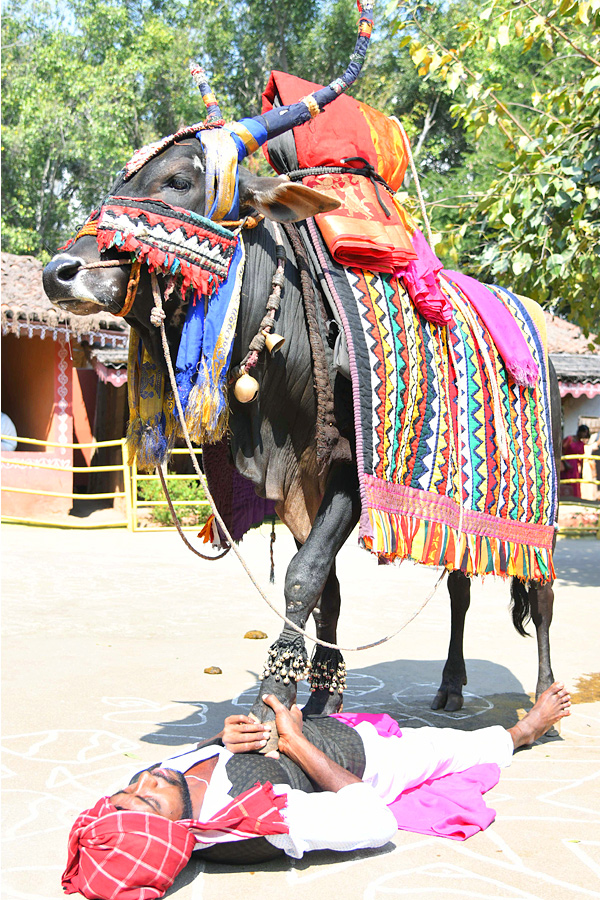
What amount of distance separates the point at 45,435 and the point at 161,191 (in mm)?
10971

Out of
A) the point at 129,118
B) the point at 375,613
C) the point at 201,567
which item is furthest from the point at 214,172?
the point at 129,118

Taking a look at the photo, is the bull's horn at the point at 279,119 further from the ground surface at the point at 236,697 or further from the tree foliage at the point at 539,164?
the tree foliage at the point at 539,164

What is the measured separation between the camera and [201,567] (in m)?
9.16

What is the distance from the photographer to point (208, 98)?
3047mm

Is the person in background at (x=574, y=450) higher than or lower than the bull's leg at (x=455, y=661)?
higher

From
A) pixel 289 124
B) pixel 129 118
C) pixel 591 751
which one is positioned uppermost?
pixel 129 118

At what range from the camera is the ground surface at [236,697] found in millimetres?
2465

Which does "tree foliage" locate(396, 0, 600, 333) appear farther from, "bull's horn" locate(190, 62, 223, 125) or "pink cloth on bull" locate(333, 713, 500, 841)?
"pink cloth on bull" locate(333, 713, 500, 841)

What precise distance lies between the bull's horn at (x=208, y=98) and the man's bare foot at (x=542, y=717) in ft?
8.48

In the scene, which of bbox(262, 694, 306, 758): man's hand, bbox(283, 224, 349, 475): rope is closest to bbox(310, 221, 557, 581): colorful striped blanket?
bbox(283, 224, 349, 475): rope

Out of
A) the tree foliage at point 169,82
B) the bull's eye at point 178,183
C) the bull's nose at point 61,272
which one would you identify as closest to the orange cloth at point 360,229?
the bull's eye at point 178,183

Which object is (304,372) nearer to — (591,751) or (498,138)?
(591,751)

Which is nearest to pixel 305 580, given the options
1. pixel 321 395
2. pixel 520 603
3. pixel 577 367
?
pixel 321 395

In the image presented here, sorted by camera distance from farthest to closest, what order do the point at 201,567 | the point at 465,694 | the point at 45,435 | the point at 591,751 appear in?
1. the point at 45,435
2. the point at 201,567
3. the point at 465,694
4. the point at 591,751
